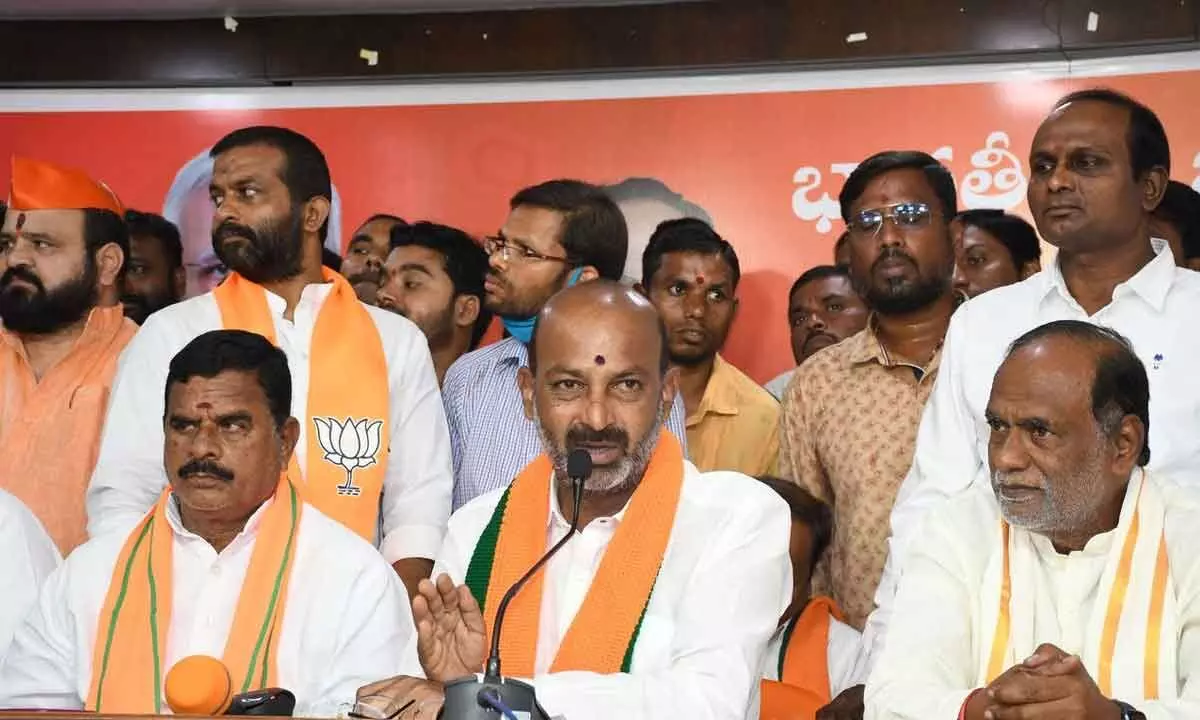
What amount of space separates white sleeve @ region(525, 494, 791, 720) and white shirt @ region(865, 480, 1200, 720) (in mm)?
249

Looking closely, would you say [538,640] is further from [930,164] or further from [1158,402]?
[930,164]

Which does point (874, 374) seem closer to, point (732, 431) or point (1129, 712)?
point (732, 431)

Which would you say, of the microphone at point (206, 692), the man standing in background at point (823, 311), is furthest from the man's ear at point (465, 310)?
the microphone at point (206, 692)

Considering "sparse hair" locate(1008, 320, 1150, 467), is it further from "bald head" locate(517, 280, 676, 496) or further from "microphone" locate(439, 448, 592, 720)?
"microphone" locate(439, 448, 592, 720)

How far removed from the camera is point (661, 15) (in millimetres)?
6781

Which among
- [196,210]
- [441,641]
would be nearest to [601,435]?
[441,641]

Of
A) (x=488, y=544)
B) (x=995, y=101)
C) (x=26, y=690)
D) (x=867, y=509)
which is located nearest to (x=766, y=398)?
(x=867, y=509)

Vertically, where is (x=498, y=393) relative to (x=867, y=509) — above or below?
above

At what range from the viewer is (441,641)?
10.2 ft

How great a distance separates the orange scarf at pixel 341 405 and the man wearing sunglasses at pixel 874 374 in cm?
120

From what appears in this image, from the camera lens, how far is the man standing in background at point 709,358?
5527 mm

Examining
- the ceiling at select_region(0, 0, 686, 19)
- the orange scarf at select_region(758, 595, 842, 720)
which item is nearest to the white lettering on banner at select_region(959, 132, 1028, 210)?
the ceiling at select_region(0, 0, 686, 19)

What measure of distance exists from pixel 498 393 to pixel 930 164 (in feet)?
4.63

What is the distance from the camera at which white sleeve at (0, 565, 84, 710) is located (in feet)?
12.5
